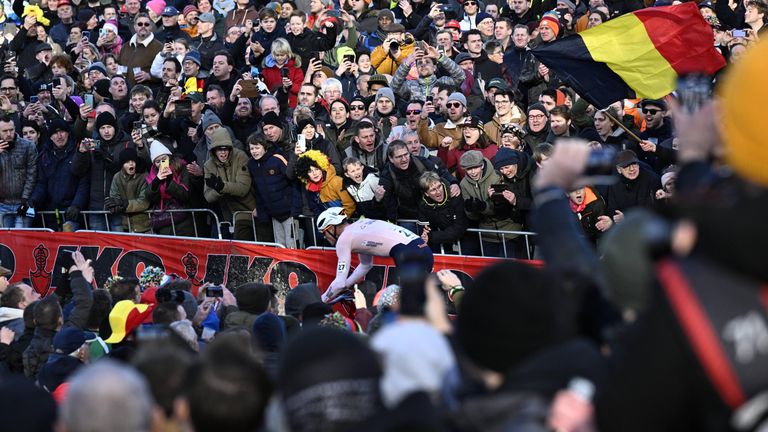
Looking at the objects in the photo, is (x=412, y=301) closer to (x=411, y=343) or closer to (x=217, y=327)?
(x=411, y=343)

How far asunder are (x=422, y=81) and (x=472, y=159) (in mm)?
3009

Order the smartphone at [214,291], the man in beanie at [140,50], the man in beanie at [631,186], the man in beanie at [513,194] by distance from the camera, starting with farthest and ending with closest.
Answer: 1. the man in beanie at [140,50]
2. the man in beanie at [513,194]
3. the man in beanie at [631,186]
4. the smartphone at [214,291]

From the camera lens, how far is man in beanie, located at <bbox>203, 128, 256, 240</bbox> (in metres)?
14.4

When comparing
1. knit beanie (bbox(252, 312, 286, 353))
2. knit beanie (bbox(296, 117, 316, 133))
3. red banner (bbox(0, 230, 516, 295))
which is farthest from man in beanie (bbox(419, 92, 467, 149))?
knit beanie (bbox(252, 312, 286, 353))

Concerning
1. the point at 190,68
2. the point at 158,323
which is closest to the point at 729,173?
the point at 158,323

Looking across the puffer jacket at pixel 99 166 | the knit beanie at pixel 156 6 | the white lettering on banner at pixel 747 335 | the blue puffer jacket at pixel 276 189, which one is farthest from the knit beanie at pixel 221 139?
the white lettering on banner at pixel 747 335

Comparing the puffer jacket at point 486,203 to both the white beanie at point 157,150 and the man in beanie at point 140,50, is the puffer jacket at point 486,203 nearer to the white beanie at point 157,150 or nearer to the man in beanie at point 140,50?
the white beanie at point 157,150

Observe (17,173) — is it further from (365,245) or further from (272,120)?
(365,245)

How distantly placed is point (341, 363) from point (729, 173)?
110cm

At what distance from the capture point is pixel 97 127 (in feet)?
54.3

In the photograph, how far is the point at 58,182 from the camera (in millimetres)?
16859

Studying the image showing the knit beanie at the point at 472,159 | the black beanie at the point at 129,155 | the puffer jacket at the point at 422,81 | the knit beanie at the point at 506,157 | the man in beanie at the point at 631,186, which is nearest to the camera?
the man in beanie at the point at 631,186

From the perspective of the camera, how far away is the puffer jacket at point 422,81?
15.3 metres

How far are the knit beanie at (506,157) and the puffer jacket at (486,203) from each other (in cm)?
23
